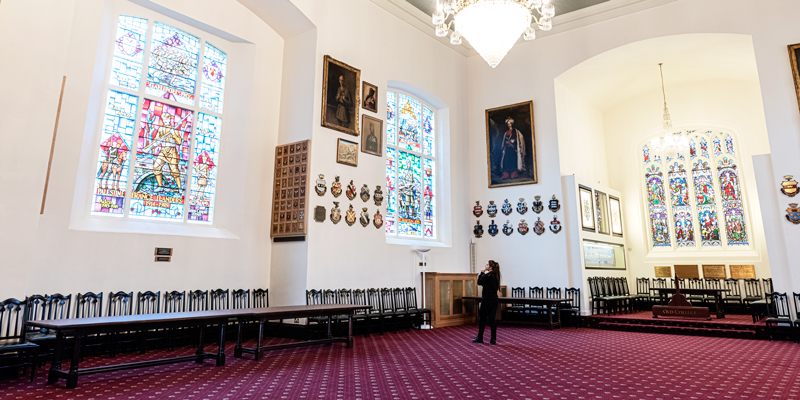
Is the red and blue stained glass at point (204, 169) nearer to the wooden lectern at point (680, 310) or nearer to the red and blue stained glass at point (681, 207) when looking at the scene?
the wooden lectern at point (680, 310)

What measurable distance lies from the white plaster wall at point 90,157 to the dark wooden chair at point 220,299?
16 cm

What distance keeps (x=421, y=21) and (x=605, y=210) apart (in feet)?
22.5

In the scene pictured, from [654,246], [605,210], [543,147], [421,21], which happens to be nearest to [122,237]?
[421,21]

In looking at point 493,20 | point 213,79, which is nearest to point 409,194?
point 213,79

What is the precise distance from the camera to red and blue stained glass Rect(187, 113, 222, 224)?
Answer: 324 inches

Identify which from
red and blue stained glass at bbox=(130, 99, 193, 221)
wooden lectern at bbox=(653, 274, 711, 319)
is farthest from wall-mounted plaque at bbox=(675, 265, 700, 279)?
red and blue stained glass at bbox=(130, 99, 193, 221)

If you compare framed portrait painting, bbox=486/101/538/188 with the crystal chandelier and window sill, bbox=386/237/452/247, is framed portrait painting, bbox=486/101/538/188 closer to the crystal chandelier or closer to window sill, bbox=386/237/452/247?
window sill, bbox=386/237/452/247

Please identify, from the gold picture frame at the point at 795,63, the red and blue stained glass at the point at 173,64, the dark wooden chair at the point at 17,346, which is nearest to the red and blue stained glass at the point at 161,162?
the red and blue stained glass at the point at 173,64

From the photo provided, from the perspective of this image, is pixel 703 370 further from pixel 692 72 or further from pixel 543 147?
pixel 692 72

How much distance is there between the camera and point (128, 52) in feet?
25.0

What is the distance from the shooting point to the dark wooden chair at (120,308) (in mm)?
6488

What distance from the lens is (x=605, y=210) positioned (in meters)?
12.6

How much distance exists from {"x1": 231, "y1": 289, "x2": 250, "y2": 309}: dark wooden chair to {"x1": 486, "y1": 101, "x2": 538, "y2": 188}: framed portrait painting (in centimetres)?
667

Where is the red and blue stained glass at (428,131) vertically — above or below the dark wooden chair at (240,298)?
above
